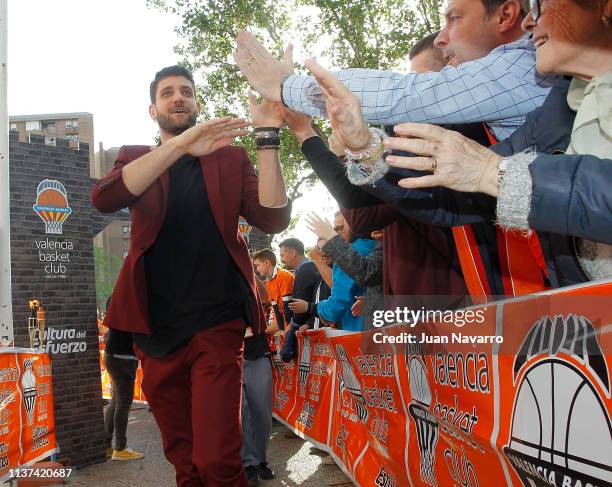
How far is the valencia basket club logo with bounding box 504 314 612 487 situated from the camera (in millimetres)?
1521

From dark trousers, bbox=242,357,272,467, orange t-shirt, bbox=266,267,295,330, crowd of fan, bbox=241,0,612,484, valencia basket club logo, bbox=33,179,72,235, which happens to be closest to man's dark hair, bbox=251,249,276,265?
orange t-shirt, bbox=266,267,295,330

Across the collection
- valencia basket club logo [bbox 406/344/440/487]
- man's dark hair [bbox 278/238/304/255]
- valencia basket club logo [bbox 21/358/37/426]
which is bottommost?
valencia basket club logo [bbox 21/358/37/426]

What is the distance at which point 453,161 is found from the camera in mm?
1620

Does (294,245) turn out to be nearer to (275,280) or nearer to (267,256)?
(267,256)

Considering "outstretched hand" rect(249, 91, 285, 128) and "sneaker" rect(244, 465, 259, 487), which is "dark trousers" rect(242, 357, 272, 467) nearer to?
"sneaker" rect(244, 465, 259, 487)

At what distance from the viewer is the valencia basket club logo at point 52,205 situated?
6.49 m

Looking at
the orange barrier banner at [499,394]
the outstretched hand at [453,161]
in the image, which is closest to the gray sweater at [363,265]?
the orange barrier banner at [499,394]

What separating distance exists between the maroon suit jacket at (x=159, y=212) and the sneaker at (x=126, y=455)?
3990 mm

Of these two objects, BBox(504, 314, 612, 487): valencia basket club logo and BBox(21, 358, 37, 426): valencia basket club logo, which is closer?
BBox(504, 314, 612, 487): valencia basket club logo

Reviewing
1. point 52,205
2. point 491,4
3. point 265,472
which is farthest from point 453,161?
point 52,205

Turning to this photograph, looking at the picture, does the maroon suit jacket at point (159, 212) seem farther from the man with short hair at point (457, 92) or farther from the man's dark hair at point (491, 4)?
the man's dark hair at point (491, 4)

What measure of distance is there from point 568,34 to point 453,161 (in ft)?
1.72

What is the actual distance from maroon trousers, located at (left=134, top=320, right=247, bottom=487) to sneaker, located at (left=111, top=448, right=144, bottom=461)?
389cm

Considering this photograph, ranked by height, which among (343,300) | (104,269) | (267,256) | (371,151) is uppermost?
(371,151)
